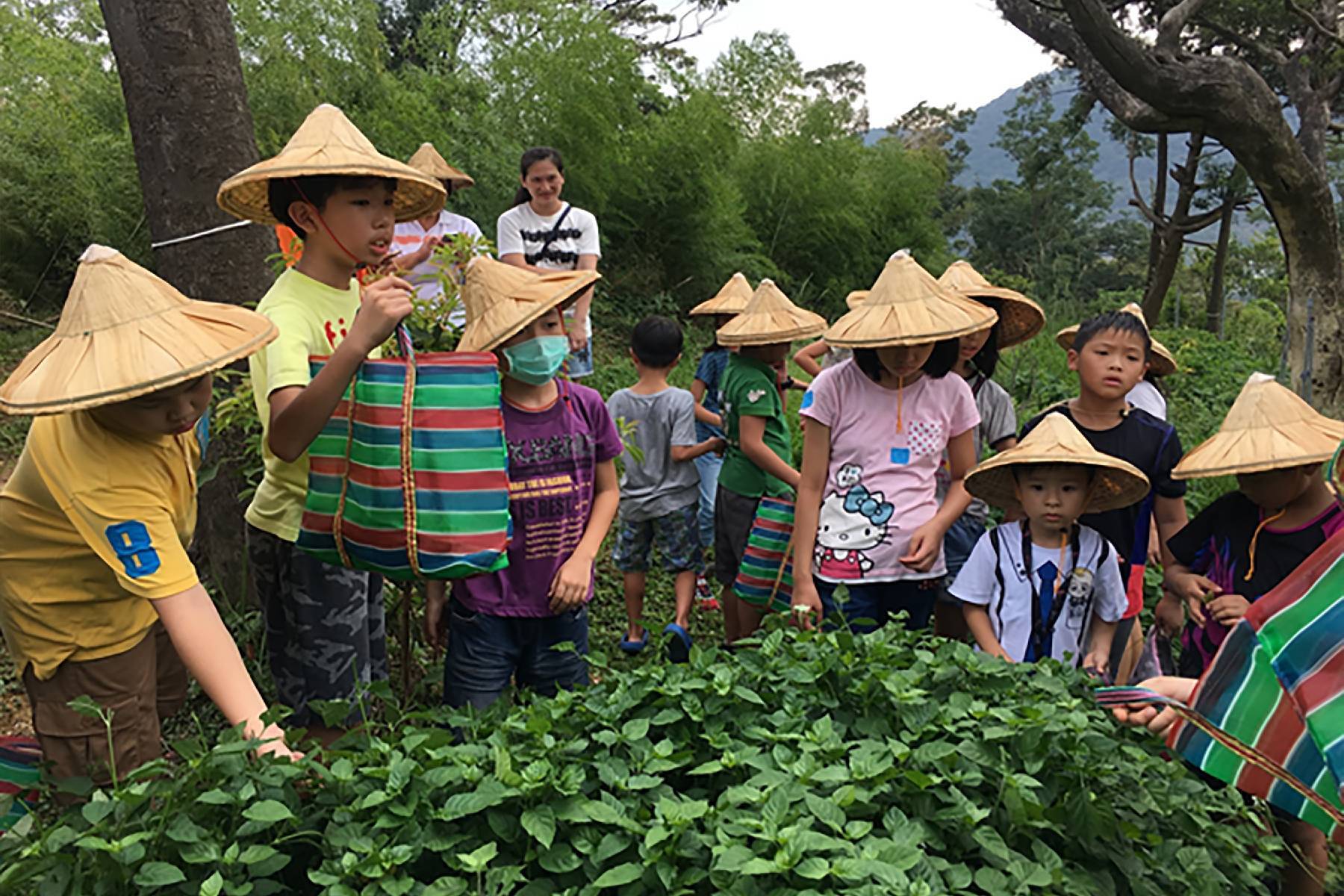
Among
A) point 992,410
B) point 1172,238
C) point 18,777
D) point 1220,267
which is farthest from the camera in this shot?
point 1220,267

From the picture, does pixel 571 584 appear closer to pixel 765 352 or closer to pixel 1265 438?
pixel 765 352

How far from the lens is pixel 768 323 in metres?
3.86

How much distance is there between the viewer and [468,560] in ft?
6.65

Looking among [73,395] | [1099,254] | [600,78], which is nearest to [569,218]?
[73,395]

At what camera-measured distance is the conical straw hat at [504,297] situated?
7.70ft

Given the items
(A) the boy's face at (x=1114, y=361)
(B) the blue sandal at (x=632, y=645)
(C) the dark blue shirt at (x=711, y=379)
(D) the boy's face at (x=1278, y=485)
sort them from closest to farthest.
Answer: (D) the boy's face at (x=1278, y=485) < (A) the boy's face at (x=1114, y=361) < (B) the blue sandal at (x=632, y=645) < (C) the dark blue shirt at (x=711, y=379)

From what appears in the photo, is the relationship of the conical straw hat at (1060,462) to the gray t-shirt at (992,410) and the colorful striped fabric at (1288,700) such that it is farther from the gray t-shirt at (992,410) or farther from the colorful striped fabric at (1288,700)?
the colorful striped fabric at (1288,700)

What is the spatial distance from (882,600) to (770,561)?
480mm

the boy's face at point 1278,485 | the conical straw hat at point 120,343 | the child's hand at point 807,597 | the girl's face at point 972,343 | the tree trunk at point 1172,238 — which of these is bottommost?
the child's hand at point 807,597

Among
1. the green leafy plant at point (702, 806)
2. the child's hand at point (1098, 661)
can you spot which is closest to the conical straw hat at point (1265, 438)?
the child's hand at point (1098, 661)

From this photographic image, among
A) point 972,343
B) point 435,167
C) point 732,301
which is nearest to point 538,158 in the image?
point 435,167

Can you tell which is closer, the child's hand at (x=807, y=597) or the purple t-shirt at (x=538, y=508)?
the purple t-shirt at (x=538, y=508)

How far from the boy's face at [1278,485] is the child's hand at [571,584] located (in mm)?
1800

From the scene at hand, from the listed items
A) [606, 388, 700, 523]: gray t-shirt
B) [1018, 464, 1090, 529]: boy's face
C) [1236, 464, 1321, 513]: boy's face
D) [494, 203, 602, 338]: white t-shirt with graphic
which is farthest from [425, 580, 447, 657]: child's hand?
[494, 203, 602, 338]: white t-shirt with graphic
